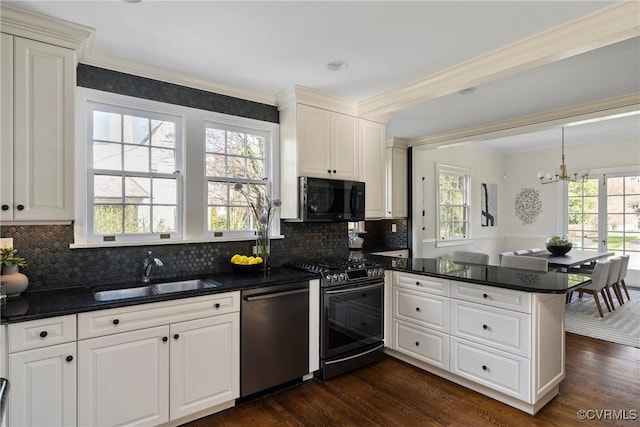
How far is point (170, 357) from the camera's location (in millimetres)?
2195

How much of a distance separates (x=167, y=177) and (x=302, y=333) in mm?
1692

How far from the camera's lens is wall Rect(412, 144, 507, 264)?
550 centimetres

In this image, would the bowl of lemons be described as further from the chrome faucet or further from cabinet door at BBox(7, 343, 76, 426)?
cabinet door at BBox(7, 343, 76, 426)

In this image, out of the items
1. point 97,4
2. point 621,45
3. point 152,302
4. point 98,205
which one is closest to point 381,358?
point 152,302

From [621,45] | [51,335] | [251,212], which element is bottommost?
[51,335]

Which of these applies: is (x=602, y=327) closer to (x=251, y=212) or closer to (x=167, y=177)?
(x=251, y=212)

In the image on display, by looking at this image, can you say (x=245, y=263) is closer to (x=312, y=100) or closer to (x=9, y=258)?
(x=9, y=258)

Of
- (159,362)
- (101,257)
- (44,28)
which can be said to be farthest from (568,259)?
A: (44,28)

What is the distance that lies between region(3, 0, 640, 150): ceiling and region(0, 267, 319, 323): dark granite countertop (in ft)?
5.45

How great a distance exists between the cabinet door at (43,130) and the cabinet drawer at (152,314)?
2.14ft

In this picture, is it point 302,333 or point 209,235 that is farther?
point 209,235

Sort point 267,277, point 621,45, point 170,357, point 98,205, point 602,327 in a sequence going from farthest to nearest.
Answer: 1. point 602,327
2. point 267,277
3. point 98,205
4. point 621,45
5. point 170,357

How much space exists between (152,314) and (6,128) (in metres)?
1.33

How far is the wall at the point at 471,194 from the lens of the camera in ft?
18.0
